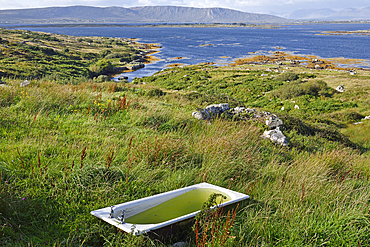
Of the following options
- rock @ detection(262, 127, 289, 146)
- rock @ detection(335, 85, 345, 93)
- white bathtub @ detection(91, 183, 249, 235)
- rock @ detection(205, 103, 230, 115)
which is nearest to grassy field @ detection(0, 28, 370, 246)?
white bathtub @ detection(91, 183, 249, 235)

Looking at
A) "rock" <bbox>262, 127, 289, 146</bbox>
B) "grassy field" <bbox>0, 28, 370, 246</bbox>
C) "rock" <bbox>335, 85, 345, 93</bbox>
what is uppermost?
"grassy field" <bbox>0, 28, 370, 246</bbox>

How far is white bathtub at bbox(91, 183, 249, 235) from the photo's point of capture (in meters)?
2.56

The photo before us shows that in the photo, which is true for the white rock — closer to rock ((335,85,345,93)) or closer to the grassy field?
the grassy field

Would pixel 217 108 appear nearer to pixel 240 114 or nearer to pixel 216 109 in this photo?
pixel 216 109

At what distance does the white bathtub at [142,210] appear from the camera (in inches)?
101

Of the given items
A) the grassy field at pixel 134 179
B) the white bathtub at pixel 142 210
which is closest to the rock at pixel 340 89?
the grassy field at pixel 134 179

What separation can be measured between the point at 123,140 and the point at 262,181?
8.83 ft

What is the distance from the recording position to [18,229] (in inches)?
106

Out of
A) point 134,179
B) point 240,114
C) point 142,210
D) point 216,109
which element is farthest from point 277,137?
point 142,210

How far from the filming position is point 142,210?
10.1 feet

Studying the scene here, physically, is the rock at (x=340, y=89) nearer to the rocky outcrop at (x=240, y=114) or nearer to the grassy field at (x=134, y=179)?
the rocky outcrop at (x=240, y=114)

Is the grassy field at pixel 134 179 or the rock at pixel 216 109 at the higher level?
the grassy field at pixel 134 179

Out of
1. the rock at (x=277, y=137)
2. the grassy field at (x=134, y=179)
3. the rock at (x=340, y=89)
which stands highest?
the grassy field at (x=134, y=179)

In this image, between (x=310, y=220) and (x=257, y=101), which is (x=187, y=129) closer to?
(x=310, y=220)
